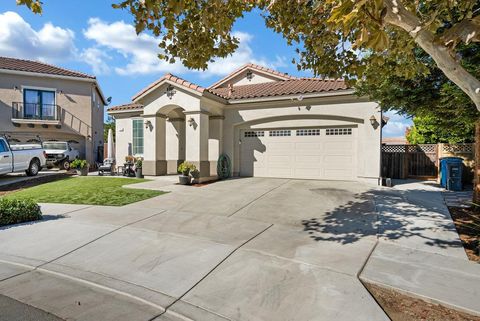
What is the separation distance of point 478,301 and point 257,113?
38.0ft

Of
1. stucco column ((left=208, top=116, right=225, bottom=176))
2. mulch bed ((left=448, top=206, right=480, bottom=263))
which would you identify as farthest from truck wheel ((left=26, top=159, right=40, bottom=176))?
mulch bed ((left=448, top=206, right=480, bottom=263))

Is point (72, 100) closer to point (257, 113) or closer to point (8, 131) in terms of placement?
point (8, 131)

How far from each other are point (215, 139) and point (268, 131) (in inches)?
107

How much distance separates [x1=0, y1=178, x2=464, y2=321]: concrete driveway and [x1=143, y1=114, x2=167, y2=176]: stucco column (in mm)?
6424

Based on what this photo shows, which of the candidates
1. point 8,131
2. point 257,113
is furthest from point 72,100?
point 257,113

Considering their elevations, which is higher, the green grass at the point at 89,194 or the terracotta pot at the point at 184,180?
the terracotta pot at the point at 184,180

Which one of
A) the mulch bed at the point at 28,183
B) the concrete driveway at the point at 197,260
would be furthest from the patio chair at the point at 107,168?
the concrete driveway at the point at 197,260

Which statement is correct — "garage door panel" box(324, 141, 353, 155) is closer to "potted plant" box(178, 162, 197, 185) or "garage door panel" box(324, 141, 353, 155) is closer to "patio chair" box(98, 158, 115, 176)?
"potted plant" box(178, 162, 197, 185)

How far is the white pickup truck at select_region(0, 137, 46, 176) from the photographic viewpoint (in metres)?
13.1

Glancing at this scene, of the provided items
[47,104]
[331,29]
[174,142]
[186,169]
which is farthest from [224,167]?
[47,104]

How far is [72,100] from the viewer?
2267 centimetres

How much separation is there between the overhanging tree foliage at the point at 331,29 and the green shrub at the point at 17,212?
4762 mm

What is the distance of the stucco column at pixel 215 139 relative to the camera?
47.9ft

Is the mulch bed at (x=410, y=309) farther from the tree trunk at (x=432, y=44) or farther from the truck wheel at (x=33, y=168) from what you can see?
the truck wheel at (x=33, y=168)
